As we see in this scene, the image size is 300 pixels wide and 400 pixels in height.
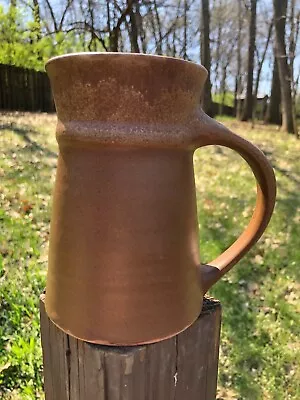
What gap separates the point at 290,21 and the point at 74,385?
9.15 m

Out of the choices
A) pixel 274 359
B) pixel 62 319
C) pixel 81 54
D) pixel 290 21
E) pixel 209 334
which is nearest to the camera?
pixel 81 54

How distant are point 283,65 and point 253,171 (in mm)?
7529

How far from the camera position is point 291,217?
3.57 metres

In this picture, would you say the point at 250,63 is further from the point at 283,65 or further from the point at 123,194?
the point at 123,194

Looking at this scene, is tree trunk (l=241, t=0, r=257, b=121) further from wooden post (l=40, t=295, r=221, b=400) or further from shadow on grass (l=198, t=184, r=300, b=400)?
wooden post (l=40, t=295, r=221, b=400)

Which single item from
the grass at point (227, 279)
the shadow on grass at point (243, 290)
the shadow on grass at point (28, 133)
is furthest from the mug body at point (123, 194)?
the shadow on grass at point (28, 133)

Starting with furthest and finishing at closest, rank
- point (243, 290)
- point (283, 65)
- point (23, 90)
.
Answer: point (23, 90) < point (283, 65) < point (243, 290)

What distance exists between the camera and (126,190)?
701 mm

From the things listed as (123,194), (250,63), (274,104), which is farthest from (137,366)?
(250,63)

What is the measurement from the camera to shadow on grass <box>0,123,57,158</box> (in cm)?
515

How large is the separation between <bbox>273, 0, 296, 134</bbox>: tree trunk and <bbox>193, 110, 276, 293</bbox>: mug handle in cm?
721

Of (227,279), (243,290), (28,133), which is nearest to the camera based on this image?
(243,290)

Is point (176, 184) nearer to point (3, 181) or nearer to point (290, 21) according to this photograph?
point (3, 181)

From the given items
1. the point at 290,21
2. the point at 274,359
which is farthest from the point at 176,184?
the point at 290,21
